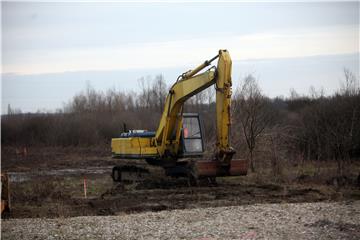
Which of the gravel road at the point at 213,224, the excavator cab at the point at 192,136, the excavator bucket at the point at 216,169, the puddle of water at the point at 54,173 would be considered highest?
the excavator cab at the point at 192,136

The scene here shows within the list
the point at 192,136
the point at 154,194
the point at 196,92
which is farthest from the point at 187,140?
the point at 154,194

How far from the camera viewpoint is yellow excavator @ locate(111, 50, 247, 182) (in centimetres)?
1532

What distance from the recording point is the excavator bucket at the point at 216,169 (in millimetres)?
15453

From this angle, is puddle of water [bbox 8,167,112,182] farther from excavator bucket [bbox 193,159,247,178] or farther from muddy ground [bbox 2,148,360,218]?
excavator bucket [bbox 193,159,247,178]

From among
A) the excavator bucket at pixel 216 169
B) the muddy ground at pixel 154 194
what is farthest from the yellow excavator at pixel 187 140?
the muddy ground at pixel 154 194

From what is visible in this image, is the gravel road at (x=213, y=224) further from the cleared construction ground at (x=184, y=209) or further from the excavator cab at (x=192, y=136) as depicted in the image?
the excavator cab at (x=192, y=136)

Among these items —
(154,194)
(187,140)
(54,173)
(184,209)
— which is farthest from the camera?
(54,173)

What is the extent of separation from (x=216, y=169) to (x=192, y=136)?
223cm

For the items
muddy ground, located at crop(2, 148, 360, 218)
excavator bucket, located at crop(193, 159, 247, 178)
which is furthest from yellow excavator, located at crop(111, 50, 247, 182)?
muddy ground, located at crop(2, 148, 360, 218)

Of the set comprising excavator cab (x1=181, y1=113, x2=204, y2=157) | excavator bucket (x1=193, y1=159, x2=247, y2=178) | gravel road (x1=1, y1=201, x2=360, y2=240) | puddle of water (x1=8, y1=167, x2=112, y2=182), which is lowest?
gravel road (x1=1, y1=201, x2=360, y2=240)

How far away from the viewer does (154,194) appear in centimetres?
1542

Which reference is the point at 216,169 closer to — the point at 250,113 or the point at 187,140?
the point at 187,140

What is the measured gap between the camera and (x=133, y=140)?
1866cm

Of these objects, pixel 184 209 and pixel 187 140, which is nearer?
pixel 184 209
